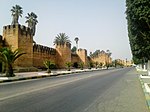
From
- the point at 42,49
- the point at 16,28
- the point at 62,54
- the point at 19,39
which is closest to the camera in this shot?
the point at 16,28

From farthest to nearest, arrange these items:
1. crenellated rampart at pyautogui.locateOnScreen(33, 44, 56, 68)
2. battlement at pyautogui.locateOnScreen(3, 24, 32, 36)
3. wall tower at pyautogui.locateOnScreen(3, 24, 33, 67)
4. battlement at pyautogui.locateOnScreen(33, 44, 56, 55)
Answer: battlement at pyautogui.locateOnScreen(33, 44, 56, 55) < crenellated rampart at pyautogui.locateOnScreen(33, 44, 56, 68) < battlement at pyautogui.locateOnScreen(3, 24, 32, 36) < wall tower at pyautogui.locateOnScreen(3, 24, 33, 67)

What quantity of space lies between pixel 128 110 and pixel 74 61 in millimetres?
73258

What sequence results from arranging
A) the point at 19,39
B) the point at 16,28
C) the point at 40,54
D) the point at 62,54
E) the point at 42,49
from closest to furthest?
the point at 16,28 < the point at 19,39 < the point at 40,54 < the point at 42,49 < the point at 62,54

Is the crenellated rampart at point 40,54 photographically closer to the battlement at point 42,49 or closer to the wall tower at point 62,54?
the battlement at point 42,49

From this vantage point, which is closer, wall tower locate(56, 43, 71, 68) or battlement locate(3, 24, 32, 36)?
battlement locate(3, 24, 32, 36)

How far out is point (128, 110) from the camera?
770cm

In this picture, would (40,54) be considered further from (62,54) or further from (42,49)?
(62,54)

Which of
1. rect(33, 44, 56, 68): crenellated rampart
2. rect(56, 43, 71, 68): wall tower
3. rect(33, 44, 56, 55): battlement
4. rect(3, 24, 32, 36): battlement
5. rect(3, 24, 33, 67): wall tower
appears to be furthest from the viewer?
rect(56, 43, 71, 68): wall tower

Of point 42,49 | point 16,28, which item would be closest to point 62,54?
point 42,49

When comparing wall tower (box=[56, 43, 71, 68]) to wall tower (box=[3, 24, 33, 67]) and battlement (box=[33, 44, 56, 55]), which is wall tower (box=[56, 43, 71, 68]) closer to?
battlement (box=[33, 44, 56, 55])

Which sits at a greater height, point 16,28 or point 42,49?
point 16,28

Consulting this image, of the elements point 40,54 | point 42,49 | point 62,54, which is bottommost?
point 40,54

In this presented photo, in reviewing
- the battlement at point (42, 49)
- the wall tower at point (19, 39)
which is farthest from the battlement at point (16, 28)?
the battlement at point (42, 49)

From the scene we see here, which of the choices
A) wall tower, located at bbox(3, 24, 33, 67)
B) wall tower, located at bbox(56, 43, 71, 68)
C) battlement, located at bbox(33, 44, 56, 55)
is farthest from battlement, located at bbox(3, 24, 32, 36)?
wall tower, located at bbox(56, 43, 71, 68)
